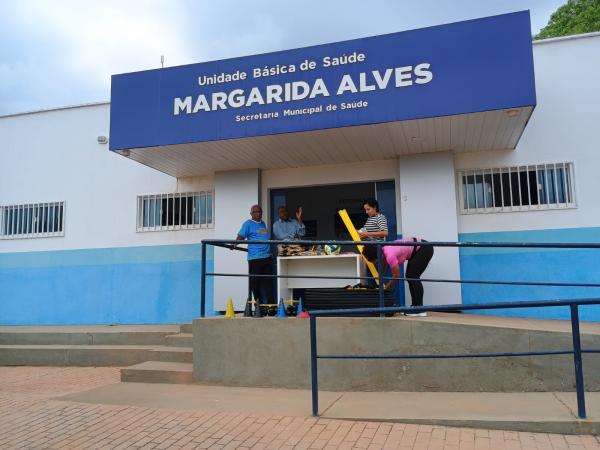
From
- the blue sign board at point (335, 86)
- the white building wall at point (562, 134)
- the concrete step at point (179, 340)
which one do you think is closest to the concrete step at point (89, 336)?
the concrete step at point (179, 340)

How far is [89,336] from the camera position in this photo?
8.63m

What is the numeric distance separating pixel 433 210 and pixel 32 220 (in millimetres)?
8520

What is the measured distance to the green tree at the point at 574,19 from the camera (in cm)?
1847

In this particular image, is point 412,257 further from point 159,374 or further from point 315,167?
point 159,374

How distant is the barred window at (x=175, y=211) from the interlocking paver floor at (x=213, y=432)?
5.09 m

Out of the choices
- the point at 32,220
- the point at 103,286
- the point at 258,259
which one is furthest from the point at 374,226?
the point at 32,220

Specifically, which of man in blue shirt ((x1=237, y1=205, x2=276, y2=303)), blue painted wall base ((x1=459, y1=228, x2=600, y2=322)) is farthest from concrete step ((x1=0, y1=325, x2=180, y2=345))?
blue painted wall base ((x1=459, y1=228, x2=600, y2=322))

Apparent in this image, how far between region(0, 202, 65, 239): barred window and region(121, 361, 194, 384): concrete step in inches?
216

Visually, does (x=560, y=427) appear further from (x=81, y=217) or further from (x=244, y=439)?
(x=81, y=217)

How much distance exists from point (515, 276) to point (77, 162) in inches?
351

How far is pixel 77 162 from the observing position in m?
11.1

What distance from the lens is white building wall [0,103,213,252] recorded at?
10.5 m

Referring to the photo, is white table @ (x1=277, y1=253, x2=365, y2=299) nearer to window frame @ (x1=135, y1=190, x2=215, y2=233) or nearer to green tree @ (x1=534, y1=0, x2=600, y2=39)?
window frame @ (x1=135, y1=190, x2=215, y2=233)

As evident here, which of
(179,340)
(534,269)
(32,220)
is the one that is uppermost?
(32,220)
